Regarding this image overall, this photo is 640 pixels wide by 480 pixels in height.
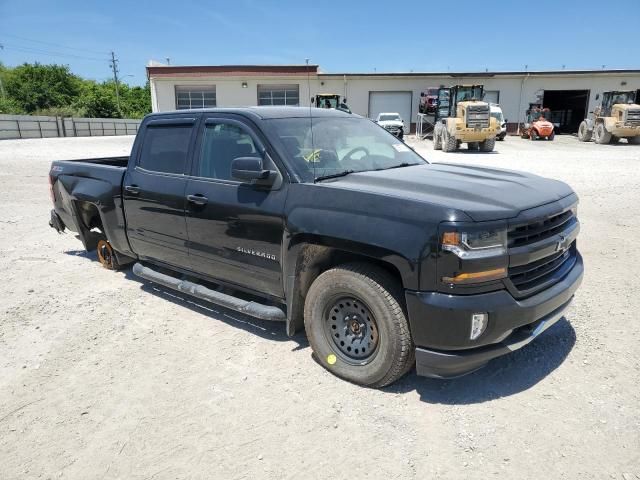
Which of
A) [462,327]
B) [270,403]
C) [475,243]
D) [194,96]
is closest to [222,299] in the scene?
[270,403]

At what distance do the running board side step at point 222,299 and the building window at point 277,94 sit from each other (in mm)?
36060

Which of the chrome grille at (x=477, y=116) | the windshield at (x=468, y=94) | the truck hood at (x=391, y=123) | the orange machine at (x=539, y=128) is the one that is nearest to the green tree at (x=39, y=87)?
the truck hood at (x=391, y=123)

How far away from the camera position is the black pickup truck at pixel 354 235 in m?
2.92

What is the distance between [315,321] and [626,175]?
13365 mm

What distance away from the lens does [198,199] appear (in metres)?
4.23

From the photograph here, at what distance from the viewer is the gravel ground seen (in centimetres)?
271

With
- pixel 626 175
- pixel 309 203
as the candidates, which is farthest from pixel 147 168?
pixel 626 175

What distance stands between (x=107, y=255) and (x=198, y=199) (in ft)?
8.63

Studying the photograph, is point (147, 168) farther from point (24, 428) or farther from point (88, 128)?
point (88, 128)

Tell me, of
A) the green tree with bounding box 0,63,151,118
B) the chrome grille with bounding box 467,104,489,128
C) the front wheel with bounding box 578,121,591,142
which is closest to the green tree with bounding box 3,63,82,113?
the green tree with bounding box 0,63,151,118

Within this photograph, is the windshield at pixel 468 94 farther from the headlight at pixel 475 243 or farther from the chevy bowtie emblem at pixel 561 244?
the headlight at pixel 475 243

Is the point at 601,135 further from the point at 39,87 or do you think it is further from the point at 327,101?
the point at 39,87

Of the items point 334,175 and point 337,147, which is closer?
point 334,175

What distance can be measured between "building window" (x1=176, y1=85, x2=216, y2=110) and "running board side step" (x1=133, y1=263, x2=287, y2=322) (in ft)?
122
